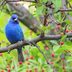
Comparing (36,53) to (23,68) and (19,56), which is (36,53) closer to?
(23,68)

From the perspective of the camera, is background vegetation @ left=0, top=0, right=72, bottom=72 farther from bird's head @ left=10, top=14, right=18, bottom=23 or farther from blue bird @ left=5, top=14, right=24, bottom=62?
bird's head @ left=10, top=14, right=18, bottom=23

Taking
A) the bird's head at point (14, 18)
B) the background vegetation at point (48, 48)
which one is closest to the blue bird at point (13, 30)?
the bird's head at point (14, 18)

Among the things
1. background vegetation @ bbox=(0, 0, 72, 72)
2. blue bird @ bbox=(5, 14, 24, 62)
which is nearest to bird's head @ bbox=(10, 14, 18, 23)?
blue bird @ bbox=(5, 14, 24, 62)

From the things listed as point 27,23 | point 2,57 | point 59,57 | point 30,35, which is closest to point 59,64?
point 59,57

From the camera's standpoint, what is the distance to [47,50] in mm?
4168

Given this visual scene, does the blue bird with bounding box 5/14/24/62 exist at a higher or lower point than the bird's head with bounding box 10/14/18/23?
lower

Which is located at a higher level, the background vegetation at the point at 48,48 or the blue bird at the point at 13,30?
the background vegetation at the point at 48,48

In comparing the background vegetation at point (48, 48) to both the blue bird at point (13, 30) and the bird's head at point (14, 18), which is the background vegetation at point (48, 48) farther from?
the bird's head at point (14, 18)

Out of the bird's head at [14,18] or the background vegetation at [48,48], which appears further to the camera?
the bird's head at [14,18]

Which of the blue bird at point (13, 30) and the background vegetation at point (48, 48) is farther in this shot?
the blue bird at point (13, 30)

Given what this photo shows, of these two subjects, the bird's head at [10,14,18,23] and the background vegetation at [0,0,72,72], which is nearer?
the background vegetation at [0,0,72,72]

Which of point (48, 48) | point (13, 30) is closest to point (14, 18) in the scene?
point (13, 30)

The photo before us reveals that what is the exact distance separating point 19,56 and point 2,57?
1.33 ft

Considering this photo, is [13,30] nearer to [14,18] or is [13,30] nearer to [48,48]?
[14,18]
